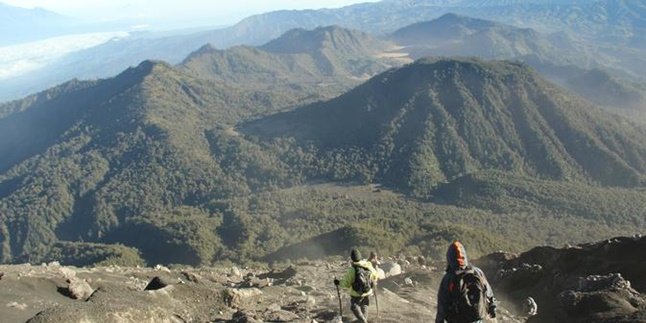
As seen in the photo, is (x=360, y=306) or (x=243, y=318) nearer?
(x=360, y=306)

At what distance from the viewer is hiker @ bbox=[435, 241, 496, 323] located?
435 inches

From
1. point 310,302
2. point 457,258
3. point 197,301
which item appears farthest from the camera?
point 310,302

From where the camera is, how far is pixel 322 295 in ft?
81.0

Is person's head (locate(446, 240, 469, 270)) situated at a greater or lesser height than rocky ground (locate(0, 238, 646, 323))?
greater

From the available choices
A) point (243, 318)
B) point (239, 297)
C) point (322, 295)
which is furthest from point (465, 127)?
point (243, 318)

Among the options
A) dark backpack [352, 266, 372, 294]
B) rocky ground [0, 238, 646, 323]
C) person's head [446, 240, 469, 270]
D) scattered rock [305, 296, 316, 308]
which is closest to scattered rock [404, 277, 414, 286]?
rocky ground [0, 238, 646, 323]

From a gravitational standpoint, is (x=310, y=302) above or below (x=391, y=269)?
above

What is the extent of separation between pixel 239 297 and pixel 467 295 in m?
12.8

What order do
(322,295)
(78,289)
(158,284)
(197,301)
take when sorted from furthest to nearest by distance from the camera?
(322,295)
(158,284)
(78,289)
(197,301)

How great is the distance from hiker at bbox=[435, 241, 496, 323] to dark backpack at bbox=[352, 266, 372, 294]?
514cm

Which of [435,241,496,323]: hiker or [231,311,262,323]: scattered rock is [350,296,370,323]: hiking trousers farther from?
[435,241,496,323]: hiker

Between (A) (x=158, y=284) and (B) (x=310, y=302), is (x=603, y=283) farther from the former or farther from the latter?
(A) (x=158, y=284)

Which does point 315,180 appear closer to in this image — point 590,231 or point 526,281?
point 590,231

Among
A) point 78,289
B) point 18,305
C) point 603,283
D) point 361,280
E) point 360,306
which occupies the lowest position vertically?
point 78,289
